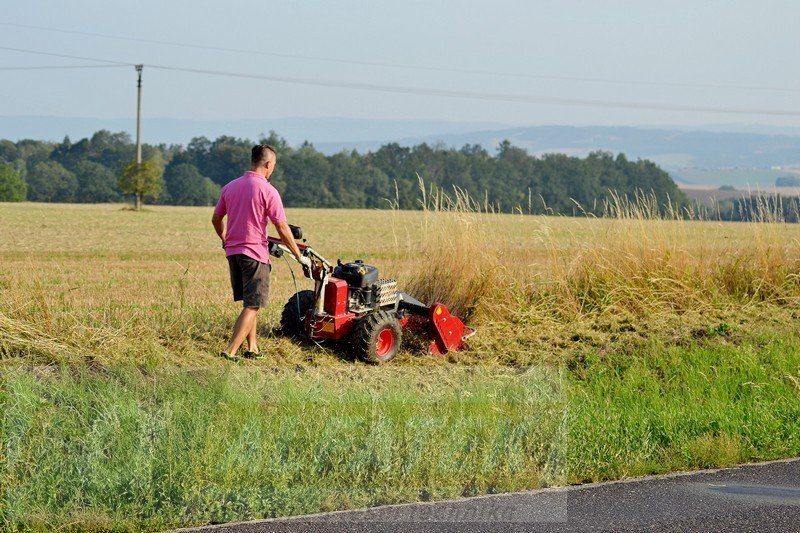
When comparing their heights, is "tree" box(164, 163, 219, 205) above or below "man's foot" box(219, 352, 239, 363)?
→ above

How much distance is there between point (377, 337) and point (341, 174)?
78336 millimetres

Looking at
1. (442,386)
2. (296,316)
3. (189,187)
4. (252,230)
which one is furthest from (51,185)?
(442,386)

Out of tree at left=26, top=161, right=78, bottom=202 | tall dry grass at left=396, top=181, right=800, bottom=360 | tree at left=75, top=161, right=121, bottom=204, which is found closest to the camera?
tall dry grass at left=396, top=181, right=800, bottom=360

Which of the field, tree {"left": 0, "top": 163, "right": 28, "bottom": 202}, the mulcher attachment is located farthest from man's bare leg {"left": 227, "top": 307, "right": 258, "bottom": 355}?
tree {"left": 0, "top": 163, "right": 28, "bottom": 202}

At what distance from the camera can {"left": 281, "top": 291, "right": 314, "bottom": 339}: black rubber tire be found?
407 inches

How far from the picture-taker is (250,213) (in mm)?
9367

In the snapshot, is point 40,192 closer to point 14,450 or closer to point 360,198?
point 360,198

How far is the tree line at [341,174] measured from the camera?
3263 inches

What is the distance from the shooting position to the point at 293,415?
23.9ft

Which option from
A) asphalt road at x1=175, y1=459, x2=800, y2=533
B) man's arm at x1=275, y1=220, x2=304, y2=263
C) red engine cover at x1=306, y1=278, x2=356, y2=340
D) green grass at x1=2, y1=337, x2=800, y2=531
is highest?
man's arm at x1=275, y1=220, x2=304, y2=263

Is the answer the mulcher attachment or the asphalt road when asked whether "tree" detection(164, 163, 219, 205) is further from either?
the asphalt road

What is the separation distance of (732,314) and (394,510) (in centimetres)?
795

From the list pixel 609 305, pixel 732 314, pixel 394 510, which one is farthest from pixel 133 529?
pixel 732 314

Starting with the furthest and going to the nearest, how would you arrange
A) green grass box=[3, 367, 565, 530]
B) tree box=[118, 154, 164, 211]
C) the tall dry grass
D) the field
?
tree box=[118, 154, 164, 211] < the tall dry grass < the field < green grass box=[3, 367, 565, 530]
